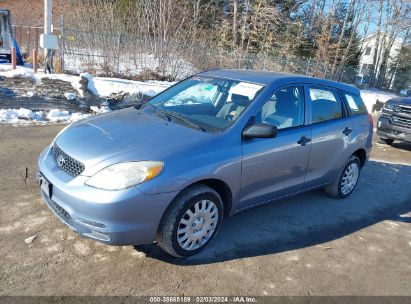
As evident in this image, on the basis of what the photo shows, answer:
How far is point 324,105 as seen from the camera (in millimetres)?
4863

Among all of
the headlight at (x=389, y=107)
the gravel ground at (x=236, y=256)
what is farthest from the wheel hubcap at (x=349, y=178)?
the headlight at (x=389, y=107)

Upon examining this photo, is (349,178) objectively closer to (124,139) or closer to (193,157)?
(193,157)

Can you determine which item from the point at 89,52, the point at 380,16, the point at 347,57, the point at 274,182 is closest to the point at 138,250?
the point at 274,182

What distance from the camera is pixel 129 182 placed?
9.92ft

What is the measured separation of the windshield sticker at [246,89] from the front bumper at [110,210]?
1.50 metres

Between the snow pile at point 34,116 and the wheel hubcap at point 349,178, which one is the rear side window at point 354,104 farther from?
the snow pile at point 34,116

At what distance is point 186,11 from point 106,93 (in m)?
10.4

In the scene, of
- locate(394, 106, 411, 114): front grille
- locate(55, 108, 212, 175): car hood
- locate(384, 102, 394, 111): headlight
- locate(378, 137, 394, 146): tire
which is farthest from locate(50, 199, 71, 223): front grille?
locate(378, 137, 394, 146): tire

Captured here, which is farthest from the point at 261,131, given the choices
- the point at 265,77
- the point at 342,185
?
the point at 342,185

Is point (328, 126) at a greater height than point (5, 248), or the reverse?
point (328, 126)

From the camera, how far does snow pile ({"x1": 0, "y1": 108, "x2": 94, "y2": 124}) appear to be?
750cm

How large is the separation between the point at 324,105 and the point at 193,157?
2.35m

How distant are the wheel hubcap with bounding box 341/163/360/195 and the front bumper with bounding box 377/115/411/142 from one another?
13.0 feet

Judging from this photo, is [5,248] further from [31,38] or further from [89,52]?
[31,38]
